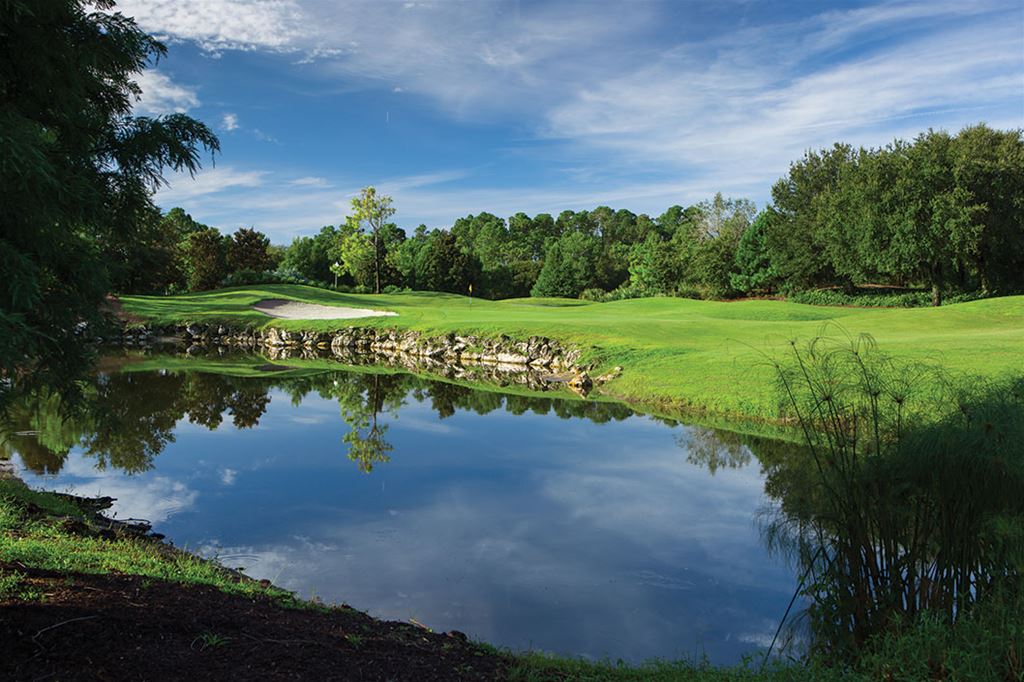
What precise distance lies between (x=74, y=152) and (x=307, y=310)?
41.8m

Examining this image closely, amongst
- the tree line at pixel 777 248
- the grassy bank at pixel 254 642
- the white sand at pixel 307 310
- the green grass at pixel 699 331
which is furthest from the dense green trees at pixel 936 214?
the grassy bank at pixel 254 642

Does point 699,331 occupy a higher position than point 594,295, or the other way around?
point 594,295

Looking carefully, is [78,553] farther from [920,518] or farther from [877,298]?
[877,298]

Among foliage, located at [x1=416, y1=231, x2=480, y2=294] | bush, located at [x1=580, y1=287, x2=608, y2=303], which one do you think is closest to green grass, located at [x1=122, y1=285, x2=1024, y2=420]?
foliage, located at [x1=416, y1=231, x2=480, y2=294]

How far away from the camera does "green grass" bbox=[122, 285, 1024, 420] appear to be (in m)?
18.0

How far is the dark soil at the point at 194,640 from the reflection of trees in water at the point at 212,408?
512cm

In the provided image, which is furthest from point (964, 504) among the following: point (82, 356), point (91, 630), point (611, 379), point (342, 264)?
point (342, 264)

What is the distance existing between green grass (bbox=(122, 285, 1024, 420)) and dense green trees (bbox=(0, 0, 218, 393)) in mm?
7857

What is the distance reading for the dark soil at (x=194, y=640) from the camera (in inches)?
175

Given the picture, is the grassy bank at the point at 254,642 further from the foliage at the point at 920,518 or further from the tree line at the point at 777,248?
the tree line at the point at 777,248

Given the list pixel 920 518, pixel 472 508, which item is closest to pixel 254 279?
pixel 472 508

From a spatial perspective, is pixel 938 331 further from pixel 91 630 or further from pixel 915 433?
pixel 91 630

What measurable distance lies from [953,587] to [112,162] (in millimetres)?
8035

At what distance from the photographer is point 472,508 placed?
10.8 m
